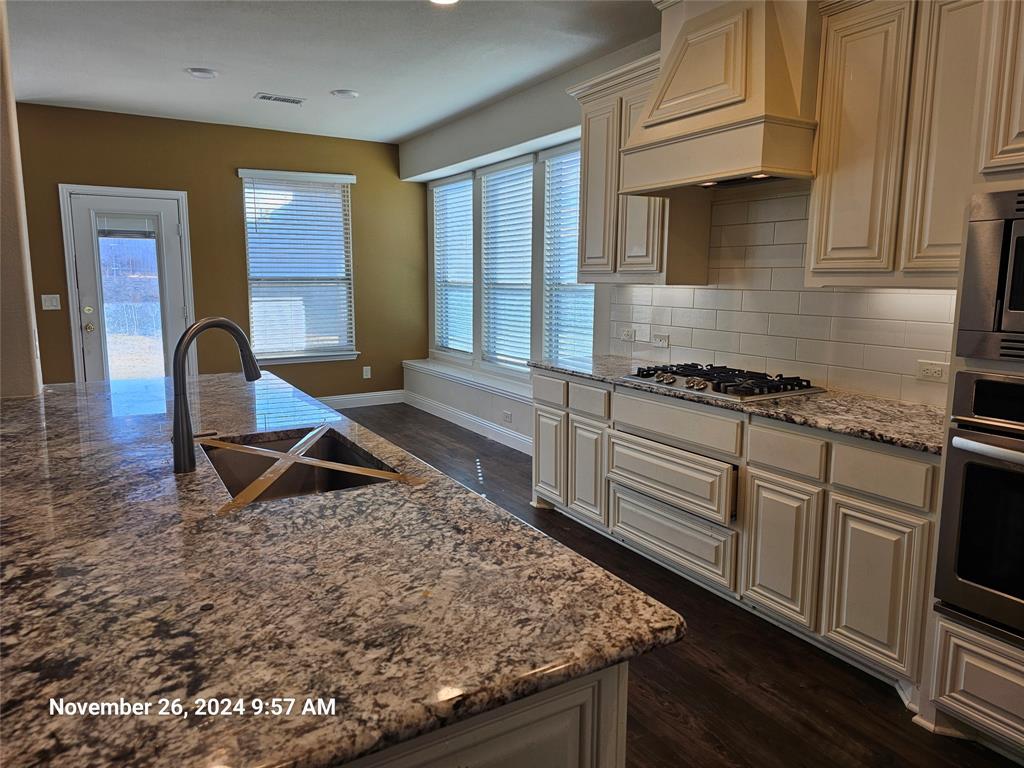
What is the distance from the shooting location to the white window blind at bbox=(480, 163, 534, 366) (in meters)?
5.40

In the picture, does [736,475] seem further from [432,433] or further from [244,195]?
[244,195]

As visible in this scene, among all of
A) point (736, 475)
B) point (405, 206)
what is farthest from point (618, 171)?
point (405, 206)

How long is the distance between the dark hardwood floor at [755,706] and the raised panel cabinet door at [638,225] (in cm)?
161

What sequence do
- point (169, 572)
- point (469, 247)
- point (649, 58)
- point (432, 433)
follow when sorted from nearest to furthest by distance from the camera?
point (169, 572), point (649, 58), point (432, 433), point (469, 247)

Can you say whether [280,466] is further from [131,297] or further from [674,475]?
[131,297]

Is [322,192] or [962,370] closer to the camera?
[962,370]

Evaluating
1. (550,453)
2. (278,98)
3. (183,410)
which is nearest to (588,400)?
(550,453)

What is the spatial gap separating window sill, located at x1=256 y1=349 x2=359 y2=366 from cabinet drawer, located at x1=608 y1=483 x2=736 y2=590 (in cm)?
426

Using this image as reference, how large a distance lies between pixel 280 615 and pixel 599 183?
10.6ft

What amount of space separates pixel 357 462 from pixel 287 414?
538 millimetres

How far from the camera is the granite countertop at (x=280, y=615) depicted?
708 mm

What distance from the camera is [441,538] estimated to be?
1.21 meters

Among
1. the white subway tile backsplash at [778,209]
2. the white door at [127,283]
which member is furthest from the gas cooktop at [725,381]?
the white door at [127,283]

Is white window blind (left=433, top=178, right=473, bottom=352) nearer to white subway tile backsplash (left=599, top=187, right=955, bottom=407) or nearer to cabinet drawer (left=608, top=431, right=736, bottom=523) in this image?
white subway tile backsplash (left=599, top=187, right=955, bottom=407)
